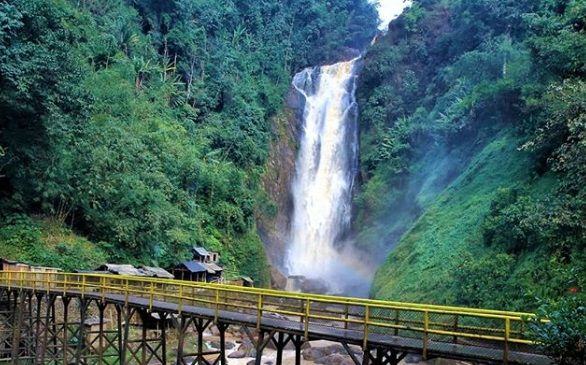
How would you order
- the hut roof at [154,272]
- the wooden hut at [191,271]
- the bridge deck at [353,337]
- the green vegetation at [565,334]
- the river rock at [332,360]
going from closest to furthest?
1. the green vegetation at [565,334]
2. the bridge deck at [353,337]
3. the river rock at [332,360]
4. the hut roof at [154,272]
5. the wooden hut at [191,271]

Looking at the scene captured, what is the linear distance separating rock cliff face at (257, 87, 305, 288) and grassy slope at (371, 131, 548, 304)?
14.8 meters

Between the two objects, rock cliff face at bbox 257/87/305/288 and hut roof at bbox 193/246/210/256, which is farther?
rock cliff face at bbox 257/87/305/288

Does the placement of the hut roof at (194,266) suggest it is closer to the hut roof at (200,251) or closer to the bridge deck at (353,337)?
the hut roof at (200,251)

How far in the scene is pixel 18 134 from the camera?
29.2 meters

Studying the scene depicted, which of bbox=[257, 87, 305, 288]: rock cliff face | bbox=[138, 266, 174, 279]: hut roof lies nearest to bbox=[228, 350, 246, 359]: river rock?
bbox=[138, 266, 174, 279]: hut roof

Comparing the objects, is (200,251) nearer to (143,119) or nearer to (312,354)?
(143,119)

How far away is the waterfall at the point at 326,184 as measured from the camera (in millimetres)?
51812

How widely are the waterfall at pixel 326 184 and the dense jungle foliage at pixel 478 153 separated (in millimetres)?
2024

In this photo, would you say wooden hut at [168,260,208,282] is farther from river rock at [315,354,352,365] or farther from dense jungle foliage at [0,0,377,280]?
river rock at [315,354,352,365]

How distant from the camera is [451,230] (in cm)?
3262

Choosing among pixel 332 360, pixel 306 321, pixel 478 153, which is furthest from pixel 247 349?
pixel 478 153

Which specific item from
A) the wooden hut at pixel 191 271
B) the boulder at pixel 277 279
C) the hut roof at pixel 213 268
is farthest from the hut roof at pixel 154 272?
the boulder at pixel 277 279

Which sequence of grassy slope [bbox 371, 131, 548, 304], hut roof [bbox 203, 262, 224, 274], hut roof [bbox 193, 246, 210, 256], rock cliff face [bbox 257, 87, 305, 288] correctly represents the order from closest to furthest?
grassy slope [bbox 371, 131, 548, 304] < hut roof [bbox 203, 262, 224, 274] < hut roof [bbox 193, 246, 210, 256] < rock cliff face [bbox 257, 87, 305, 288]

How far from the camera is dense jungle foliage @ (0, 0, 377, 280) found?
28.9 meters
